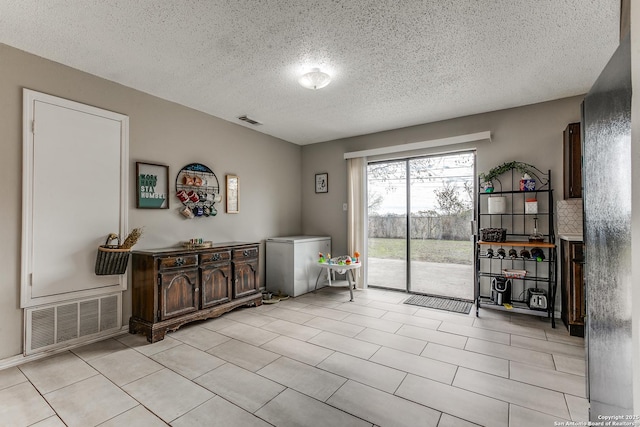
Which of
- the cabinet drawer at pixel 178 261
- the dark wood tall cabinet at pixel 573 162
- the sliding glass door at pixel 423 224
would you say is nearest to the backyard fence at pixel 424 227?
the sliding glass door at pixel 423 224

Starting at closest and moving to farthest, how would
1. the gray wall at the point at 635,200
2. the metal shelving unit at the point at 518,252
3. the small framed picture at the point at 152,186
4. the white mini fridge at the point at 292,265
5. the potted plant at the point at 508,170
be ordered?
the gray wall at the point at 635,200
the small framed picture at the point at 152,186
the metal shelving unit at the point at 518,252
the potted plant at the point at 508,170
the white mini fridge at the point at 292,265

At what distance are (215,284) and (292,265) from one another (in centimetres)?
130

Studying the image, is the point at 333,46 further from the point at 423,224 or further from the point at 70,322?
the point at 70,322

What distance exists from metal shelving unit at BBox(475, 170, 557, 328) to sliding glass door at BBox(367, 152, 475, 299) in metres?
0.29

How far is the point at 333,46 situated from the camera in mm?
2465

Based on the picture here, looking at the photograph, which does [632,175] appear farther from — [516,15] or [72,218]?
[72,218]

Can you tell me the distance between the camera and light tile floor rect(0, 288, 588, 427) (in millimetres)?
1821

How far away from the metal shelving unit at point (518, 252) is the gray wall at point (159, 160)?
10.5 feet

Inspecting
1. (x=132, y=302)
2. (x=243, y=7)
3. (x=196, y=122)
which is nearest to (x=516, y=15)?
(x=243, y=7)

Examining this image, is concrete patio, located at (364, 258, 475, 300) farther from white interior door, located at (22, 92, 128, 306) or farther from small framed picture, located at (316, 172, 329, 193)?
white interior door, located at (22, 92, 128, 306)

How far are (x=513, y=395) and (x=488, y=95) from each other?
3.07m

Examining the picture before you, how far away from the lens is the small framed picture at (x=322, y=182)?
5473mm

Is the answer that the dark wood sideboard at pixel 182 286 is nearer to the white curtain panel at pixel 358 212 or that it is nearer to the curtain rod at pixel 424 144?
the white curtain panel at pixel 358 212

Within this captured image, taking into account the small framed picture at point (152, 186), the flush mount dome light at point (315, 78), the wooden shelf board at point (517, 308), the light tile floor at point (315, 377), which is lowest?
the light tile floor at point (315, 377)
